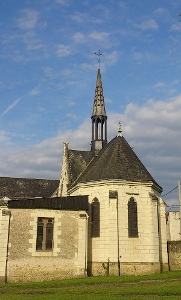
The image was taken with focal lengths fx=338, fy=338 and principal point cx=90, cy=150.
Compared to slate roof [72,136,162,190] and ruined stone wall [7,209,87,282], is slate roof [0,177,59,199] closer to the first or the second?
slate roof [72,136,162,190]

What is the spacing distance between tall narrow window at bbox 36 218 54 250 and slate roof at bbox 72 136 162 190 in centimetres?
570

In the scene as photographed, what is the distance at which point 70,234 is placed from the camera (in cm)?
2434

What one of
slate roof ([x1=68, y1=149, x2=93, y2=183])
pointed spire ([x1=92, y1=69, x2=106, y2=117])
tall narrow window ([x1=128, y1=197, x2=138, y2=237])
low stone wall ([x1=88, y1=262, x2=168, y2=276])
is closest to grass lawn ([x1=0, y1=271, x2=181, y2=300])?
low stone wall ([x1=88, y1=262, x2=168, y2=276])

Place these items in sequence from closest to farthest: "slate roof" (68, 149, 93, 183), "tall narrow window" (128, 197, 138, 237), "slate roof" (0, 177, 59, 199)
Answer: "tall narrow window" (128, 197, 138, 237) → "slate roof" (68, 149, 93, 183) → "slate roof" (0, 177, 59, 199)

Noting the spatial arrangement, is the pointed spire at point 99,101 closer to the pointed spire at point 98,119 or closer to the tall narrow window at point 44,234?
the pointed spire at point 98,119

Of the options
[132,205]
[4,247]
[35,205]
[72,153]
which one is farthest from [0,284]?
[72,153]

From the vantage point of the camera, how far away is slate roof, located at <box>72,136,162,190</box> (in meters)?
27.5

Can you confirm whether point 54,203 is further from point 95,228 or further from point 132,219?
point 132,219

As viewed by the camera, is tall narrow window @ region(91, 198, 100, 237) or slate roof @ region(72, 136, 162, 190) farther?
slate roof @ region(72, 136, 162, 190)

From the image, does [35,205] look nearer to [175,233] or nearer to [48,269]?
[48,269]

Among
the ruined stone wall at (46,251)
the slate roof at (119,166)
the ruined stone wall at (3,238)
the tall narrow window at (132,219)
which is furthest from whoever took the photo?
the slate roof at (119,166)

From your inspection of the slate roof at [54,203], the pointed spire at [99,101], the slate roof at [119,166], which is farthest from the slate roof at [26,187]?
the slate roof at [54,203]

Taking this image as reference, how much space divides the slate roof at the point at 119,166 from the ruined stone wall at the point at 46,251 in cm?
445

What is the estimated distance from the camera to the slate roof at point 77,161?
1329 inches
